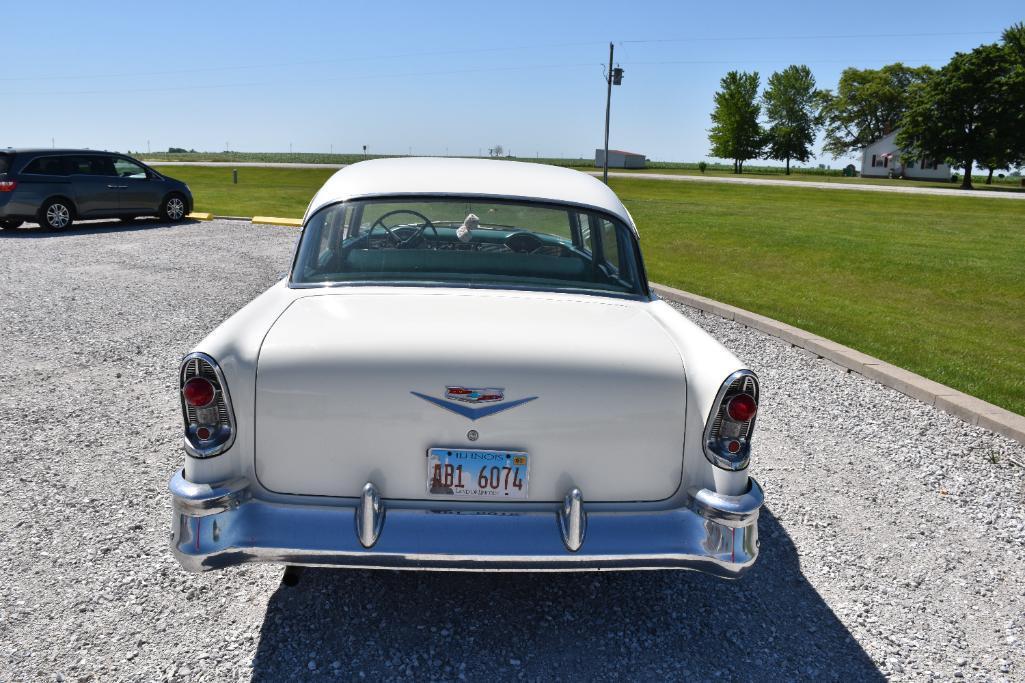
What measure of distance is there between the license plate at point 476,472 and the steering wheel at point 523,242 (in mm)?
1637

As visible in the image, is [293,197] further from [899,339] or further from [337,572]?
[337,572]

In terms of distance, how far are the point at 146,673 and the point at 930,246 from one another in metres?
16.0

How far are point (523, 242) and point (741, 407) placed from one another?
1.74 meters

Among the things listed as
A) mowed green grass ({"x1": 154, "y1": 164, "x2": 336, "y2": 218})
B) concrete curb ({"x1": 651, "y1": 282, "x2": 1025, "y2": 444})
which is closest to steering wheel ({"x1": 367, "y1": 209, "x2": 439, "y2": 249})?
concrete curb ({"x1": 651, "y1": 282, "x2": 1025, "y2": 444})

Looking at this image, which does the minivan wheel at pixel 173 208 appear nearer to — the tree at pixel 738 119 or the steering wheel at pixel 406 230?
the steering wheel at pixel 406 230

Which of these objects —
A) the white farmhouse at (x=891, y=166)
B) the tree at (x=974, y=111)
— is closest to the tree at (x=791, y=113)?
the white farmhouse at (x=891, y=166)

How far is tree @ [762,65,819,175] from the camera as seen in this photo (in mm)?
91250

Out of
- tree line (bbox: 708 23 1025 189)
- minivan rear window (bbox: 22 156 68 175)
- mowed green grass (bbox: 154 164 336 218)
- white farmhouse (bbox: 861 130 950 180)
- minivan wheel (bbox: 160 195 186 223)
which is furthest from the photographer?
tree line (bbox: 708 23 1025 189)

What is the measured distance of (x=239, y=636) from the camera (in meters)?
3.09

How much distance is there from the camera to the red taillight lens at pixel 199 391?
2.79m

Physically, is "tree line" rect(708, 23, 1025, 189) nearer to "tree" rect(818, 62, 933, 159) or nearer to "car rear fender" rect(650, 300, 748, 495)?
"tree" rect(818, 62, 933, 159)

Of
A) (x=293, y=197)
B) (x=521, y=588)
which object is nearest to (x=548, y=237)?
(x=521, y=588)

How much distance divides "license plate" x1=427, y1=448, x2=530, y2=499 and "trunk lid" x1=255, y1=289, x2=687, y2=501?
0.03 m

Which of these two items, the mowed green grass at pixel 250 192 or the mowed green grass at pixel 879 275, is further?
the mowed green grass at pixel 250 192
